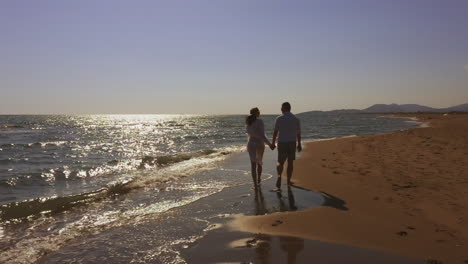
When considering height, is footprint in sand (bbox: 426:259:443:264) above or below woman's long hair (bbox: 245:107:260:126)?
below

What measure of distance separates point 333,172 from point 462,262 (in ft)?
21.0

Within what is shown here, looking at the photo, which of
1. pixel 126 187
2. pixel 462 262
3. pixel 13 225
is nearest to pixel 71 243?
pixel 13 225

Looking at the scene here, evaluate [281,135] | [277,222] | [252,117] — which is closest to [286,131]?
[281,135]

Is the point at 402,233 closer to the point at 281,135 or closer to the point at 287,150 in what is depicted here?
the point at 287,150

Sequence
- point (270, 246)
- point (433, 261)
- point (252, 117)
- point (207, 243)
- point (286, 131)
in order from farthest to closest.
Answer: point (252, 117) < point (286, 131) < point (207, 243) < point (270, 246) < point (433, 261)

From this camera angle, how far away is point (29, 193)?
9344 millimetres

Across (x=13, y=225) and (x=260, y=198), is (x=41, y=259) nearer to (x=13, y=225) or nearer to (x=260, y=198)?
(x=13, y=225)

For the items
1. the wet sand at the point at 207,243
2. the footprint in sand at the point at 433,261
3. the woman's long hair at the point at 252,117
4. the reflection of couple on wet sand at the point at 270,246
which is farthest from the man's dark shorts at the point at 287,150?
the footprint in sand at the point at 433,261

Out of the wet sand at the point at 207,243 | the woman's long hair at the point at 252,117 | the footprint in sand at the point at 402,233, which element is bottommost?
the wet sand at the point at 207,243

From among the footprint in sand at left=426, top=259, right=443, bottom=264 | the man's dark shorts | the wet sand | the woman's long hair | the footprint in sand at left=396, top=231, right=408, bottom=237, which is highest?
the woman's long hair

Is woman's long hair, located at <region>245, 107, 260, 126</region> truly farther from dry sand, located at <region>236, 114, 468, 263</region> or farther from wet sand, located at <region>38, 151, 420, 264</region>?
wet sand, located at <region>38, 151, 420, 264</region>

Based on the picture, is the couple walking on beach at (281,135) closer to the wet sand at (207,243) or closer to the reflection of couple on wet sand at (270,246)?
the wet sand at (207,243)

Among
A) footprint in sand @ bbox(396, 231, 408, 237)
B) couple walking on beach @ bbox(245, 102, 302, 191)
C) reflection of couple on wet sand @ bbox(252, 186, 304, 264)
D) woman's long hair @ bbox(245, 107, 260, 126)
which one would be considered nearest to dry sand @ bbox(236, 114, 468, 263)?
footprint in sand @ bbox(396, 231, 408, 237)

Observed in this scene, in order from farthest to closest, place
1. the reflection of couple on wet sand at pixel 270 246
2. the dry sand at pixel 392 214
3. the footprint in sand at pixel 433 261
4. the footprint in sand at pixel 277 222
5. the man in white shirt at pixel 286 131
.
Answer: the man in white shirt at pixel 286 131
the footprint in sand at pixel 277 222
the dry sand at pixel 392 214
the reflection of couple on wet sand at pixel 270 246
the footprint in sand at pixel 433 261
